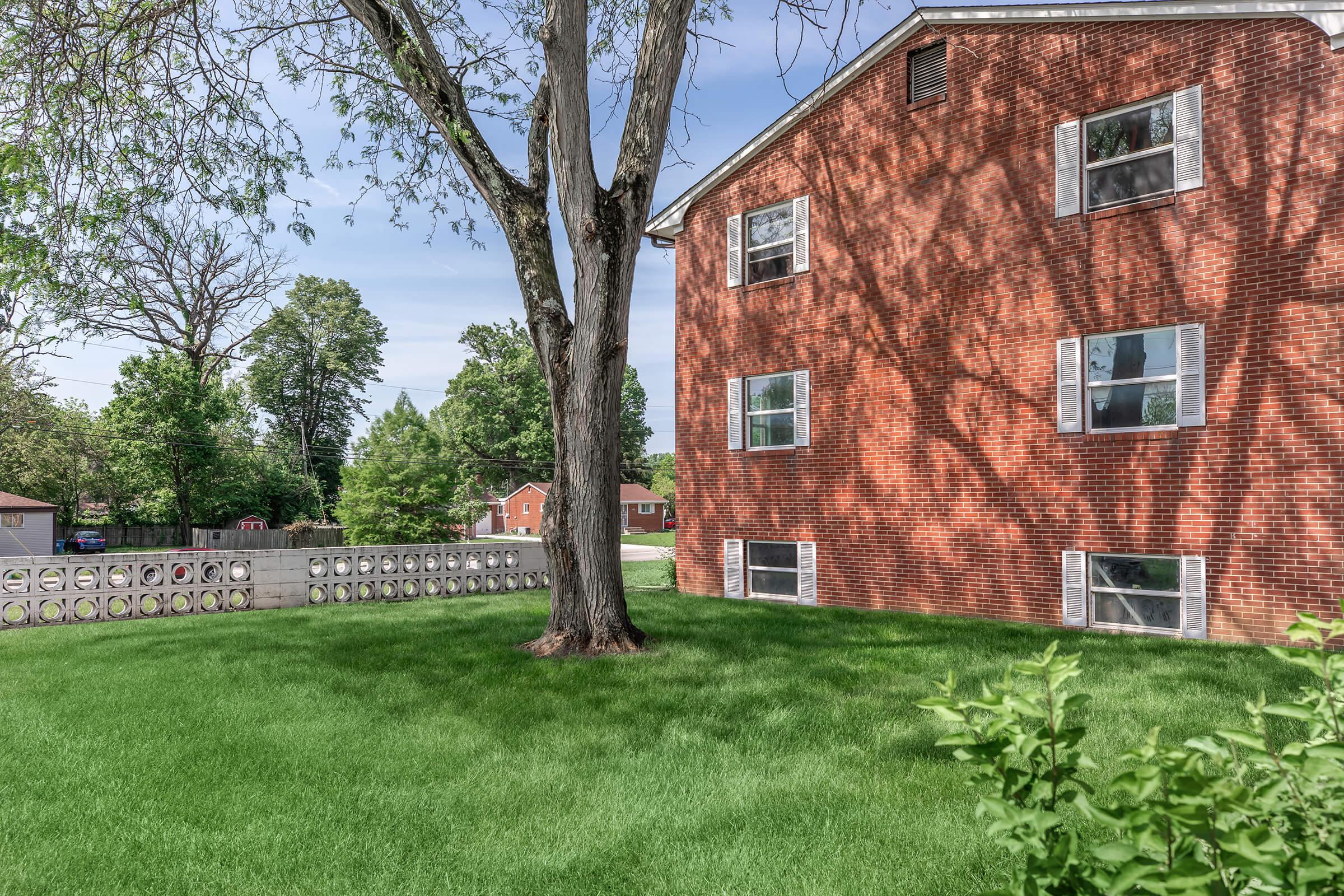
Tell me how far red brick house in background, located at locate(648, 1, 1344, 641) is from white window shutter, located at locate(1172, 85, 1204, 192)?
3 centimetres

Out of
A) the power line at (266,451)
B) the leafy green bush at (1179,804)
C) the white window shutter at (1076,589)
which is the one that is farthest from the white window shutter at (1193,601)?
the power line at (266,451)

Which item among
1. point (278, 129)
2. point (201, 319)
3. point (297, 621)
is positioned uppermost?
point (201, 319)

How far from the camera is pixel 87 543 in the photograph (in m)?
40.2

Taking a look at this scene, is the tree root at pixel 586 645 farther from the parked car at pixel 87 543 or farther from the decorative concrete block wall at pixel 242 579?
the parked car at pixel 87 543

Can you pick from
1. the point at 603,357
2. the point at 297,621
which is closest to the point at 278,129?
the point at 603,357

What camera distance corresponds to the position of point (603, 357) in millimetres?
8602

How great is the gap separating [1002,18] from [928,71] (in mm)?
1228

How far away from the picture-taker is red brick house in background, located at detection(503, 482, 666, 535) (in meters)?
66.2

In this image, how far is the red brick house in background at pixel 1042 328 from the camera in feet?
29.8

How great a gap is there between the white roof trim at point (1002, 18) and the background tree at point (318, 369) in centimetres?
3535

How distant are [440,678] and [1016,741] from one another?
22.2 feet

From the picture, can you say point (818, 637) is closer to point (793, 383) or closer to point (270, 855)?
point (793, 383)

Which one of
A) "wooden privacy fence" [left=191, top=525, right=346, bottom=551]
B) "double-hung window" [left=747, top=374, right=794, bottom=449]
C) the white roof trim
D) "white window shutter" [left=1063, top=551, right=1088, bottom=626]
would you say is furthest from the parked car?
"white window shutter" [left=1063, top=551, right=1088, bottom=626]

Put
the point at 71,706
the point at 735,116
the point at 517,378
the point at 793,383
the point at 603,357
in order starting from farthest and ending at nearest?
the point at 517,378 < the point at 793,383 < the point at 735,116 < the point at 603,357 < the point at 71,706
